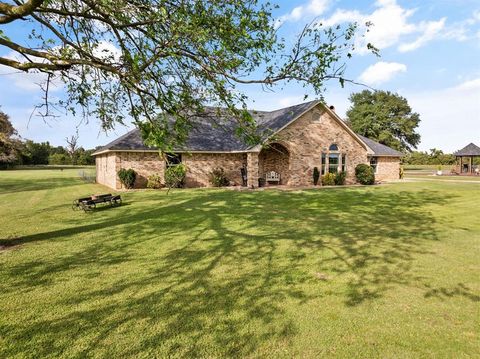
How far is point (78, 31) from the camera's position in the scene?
9398 millimetres

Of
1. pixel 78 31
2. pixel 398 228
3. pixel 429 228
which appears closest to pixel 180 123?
pixel 78 31

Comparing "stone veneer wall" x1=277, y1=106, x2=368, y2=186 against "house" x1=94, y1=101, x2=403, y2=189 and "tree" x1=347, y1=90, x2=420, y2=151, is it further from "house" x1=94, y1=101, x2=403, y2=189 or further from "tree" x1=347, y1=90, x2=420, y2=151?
"tree" x1=347, y1=90, x2=420, y2=151

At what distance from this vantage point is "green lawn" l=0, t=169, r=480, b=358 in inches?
156

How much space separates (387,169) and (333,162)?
30.0 feet

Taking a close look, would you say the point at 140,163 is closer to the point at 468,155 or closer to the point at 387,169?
the point at 387,169

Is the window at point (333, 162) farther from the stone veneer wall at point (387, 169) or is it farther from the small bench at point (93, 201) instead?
the small bench at point (93, 201)

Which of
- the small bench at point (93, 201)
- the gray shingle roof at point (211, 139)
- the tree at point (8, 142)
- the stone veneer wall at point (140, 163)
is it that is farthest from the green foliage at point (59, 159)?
the small bench at point (93, 201)

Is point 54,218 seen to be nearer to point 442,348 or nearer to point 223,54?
point 223,54

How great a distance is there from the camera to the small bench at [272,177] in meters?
25.4

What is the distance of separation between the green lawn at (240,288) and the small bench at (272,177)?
46.6 ft

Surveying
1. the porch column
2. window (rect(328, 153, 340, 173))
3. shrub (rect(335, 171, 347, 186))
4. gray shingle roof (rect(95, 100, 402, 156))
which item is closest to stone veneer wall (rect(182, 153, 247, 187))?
gray shingle roof (rect(95, 100, 402, 156))

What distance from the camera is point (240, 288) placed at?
5531 millimetres

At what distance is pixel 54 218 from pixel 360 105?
63.5m

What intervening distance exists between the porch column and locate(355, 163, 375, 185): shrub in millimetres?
9926
